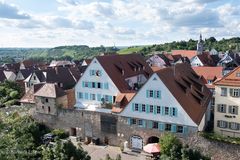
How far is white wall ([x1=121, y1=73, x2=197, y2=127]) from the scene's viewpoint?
35750 mm

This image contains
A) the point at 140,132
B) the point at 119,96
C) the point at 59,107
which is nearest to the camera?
the point at 140,132

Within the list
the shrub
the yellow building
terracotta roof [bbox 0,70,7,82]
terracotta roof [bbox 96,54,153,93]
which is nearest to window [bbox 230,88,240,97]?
the yellow building

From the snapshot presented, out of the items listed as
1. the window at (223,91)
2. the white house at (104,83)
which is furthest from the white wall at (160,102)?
the window at (223,91)

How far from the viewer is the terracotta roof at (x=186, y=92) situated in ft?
119

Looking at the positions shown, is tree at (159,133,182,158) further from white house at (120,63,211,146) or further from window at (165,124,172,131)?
white house at (120,63,211,146)

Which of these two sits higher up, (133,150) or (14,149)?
(14,149)

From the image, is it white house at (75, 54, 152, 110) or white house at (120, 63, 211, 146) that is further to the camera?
white house at (75, 54, 152, 110)

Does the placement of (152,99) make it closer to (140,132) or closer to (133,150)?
(140,132)

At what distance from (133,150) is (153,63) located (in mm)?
57606

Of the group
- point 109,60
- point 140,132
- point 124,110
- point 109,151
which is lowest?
point 109,151

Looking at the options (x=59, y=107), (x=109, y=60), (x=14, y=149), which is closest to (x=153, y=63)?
(x=109, y=60)

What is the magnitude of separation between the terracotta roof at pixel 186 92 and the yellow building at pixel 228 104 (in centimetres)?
236

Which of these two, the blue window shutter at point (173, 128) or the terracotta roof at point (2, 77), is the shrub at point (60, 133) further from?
the terracotta roof at point (2, 77)

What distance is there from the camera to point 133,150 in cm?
3994
